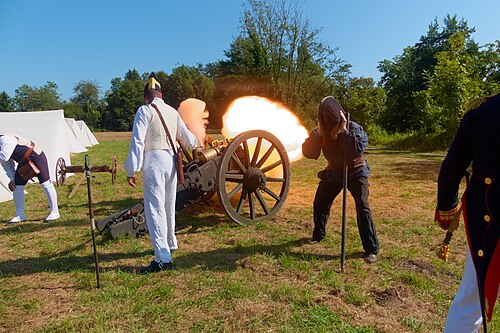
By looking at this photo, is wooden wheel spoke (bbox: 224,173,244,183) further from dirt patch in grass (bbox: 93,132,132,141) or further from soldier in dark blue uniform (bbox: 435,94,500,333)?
dirt patch in grass (bbox: 93,132,132,141)

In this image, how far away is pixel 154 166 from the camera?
353 cm

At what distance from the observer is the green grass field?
2.76 meters

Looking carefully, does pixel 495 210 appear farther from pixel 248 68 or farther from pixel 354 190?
pixel 248 68

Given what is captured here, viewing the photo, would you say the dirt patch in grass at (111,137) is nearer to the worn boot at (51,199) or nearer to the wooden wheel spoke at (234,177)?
the worn boot at (51,199)

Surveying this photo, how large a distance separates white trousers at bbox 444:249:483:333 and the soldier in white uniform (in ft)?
8.67

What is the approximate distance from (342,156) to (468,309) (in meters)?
2.27

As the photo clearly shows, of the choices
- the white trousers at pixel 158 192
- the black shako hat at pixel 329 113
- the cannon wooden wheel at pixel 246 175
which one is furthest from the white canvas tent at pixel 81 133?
the black shako hat at pixel 329 113

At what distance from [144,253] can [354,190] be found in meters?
2.52

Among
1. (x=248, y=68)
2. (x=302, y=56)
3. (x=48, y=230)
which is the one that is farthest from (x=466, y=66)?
(x=48, y=230)

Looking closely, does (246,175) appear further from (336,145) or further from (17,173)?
(17,173)

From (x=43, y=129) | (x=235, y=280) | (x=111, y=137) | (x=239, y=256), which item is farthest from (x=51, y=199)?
(x=111, y=137)

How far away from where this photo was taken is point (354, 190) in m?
3.88

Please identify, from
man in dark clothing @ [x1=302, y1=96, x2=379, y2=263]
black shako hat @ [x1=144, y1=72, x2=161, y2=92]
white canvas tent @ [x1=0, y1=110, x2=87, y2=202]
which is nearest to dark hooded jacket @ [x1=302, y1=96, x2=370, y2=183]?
man in dark clothing @ [x1=302, y1=96, x2=379, y2=263]

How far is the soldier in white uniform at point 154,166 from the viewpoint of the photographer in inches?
137
